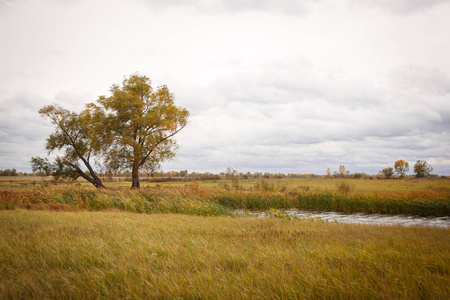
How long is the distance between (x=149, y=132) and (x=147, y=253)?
3205 cm

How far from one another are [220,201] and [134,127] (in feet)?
60.1

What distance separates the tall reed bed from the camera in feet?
59.6

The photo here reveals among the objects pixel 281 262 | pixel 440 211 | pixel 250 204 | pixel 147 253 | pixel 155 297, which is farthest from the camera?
pixel 250 204

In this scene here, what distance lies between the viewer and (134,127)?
36844mm

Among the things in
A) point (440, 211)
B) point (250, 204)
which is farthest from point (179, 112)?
point (440, 211)

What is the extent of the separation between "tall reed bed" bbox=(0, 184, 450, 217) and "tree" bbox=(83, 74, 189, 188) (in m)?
10.4

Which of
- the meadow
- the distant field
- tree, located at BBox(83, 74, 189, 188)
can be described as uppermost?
tree, located at BBox(83, 74, 189, 188)

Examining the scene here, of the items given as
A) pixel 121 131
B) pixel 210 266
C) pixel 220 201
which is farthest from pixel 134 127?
pixel 210 266

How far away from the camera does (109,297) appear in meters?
3.88

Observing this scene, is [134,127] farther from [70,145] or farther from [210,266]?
[210,266]

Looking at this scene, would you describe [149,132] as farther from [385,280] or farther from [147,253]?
[385,280]

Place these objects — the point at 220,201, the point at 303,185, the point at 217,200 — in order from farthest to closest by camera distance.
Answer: the point at 303,185
the point at 220,201
the point at 217,200

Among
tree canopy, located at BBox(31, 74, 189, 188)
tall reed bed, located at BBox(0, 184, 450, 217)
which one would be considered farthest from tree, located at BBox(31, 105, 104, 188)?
tall reed bed, located at BBox(0, 184, 450, 217)

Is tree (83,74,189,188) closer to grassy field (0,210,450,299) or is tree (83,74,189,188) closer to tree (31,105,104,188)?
tree (31,105,104,188)
